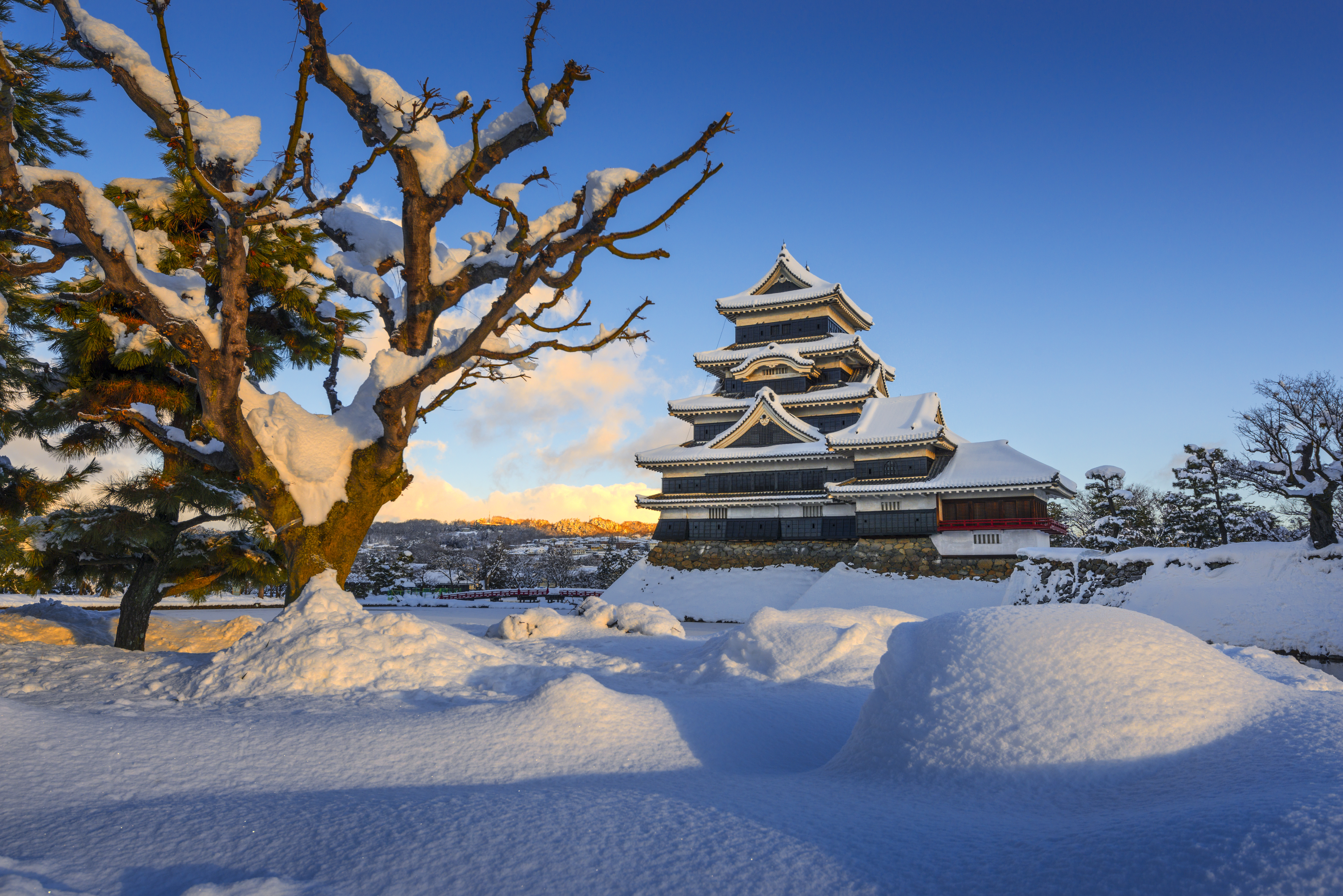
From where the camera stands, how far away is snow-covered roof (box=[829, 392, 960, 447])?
982 inches

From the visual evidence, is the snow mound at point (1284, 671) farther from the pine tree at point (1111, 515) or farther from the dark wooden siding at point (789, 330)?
the dark wooden siding at point (789, 330)

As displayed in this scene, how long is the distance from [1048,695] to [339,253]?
8680 mm

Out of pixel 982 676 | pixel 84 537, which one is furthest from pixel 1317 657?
pixel 84 537

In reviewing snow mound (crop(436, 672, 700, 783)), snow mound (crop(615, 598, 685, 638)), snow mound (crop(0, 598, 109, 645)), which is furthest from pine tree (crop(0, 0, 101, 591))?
snow mound (crop(615, 598, 685, 638))

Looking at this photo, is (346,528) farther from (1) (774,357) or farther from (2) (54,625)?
(1) (774,357)

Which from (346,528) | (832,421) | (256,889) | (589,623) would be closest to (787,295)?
(832,421)

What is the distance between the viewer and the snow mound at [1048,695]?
330cm

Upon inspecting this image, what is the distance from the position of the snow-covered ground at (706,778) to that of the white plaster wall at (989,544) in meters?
19.3

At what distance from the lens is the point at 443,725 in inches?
175

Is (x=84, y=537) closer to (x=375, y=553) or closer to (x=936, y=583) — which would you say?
(x=936, y=583)

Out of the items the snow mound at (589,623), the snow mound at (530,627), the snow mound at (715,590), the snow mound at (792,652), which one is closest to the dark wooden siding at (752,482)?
the snow mound at (715,590)

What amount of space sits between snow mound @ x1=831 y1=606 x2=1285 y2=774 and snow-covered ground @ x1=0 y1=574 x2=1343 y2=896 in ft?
0.04

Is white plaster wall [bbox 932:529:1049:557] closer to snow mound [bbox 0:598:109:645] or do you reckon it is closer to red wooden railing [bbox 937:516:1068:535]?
red wooden railing [bbox 937:516:1068:535]

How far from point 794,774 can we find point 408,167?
23.1 feet
